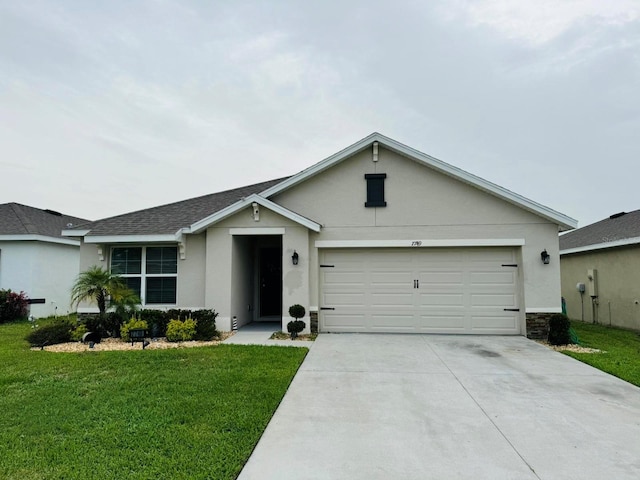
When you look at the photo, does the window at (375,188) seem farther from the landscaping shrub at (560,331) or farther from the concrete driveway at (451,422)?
the landscaping shrub at (560,331)

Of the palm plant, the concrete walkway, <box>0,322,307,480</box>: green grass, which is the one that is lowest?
<box>0,322,307,480</box>: green grass

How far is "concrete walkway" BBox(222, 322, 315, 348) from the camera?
889 cm

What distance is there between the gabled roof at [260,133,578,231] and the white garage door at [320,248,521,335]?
135 cm

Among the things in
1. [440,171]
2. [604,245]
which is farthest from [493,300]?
[604,245]

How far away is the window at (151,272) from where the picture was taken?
1090 cm

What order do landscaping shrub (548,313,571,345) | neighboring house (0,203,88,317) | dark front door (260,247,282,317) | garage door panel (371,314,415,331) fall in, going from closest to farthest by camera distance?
landscaping shrub (548,313,571,345) → garage door panel (371,314,415,331) → dark front door (260,247,282,317) → neighboring house (0,203,88,317)

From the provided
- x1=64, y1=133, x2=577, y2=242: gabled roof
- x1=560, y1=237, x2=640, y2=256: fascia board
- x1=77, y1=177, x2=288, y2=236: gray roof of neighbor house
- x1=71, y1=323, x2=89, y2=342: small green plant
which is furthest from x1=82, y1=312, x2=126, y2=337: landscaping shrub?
x1=560, y1=237, x2=640, y2=256: fascia board

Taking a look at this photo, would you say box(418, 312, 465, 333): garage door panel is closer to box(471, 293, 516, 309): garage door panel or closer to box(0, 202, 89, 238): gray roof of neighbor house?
box(471, 293, 516, 309): garage door panel

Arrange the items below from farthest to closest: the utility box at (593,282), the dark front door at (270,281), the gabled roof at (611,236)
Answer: the utility box at (593,282), the dark front door at (270,281), the gabled roof at (611,236)

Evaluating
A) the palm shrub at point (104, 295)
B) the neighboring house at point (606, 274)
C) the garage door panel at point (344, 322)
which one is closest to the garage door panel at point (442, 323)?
the garage door panel at point (344, 322)

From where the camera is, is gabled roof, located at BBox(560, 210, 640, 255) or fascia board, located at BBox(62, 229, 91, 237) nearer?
fascia board, located at BBox(62, 229, 91, 237)

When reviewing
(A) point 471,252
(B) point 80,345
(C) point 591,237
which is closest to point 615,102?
(C) point 591,237

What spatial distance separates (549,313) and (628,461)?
6.82 metres

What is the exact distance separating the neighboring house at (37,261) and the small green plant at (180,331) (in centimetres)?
834
